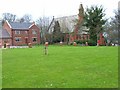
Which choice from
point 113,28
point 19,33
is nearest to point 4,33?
point 19,33

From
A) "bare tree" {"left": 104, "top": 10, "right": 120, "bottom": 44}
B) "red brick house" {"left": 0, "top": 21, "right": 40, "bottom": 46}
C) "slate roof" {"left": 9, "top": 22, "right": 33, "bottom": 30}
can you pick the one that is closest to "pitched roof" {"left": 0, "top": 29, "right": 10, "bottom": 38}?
"red brick house" {"left": 0, "top": 21, "right": 40, "bottom": 46}

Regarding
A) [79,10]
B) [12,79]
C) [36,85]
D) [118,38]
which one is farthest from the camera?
[79,10]

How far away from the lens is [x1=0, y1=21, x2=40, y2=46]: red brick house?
259 feet

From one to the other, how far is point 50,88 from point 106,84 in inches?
89.8

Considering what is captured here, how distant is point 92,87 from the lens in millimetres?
10430

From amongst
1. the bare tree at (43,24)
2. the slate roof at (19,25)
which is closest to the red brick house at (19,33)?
the slate roof at (19,25)

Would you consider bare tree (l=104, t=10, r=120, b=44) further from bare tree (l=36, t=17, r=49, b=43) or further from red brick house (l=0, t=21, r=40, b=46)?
red brick house (l=0, t=21, r=40, b=46)

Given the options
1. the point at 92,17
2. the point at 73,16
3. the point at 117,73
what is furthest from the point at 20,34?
the point at 117,73

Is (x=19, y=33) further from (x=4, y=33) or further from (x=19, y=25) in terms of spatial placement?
(x=4, y=33)

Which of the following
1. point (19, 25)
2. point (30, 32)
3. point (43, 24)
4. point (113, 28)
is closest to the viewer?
point (113, 28)

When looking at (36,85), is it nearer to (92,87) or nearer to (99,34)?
(92,87)

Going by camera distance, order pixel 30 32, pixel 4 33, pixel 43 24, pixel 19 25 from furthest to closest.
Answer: pixel 43 24 → pixel 30 32 → pixel 19 25 → pixel 4 33

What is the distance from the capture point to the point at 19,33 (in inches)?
3174

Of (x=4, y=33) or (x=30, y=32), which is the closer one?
(x=4, y=33)
